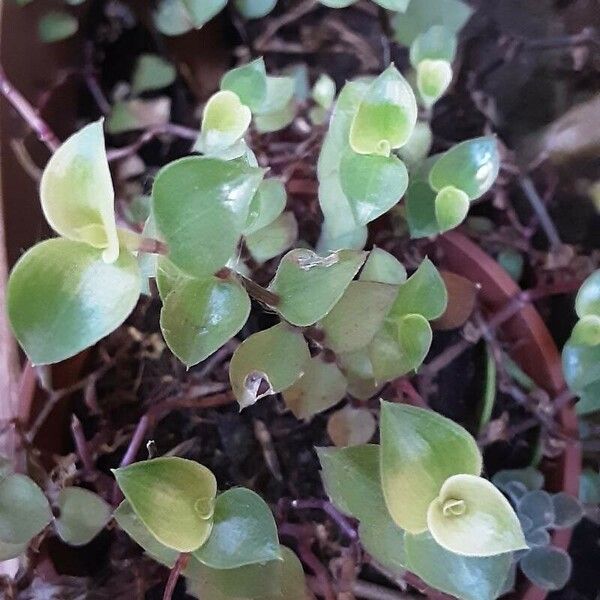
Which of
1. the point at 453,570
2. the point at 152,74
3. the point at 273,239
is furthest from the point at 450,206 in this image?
the point at 152,74

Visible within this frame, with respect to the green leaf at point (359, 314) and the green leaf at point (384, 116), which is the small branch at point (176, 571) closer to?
the green leaf at point (359, 314)

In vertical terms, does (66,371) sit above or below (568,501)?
above

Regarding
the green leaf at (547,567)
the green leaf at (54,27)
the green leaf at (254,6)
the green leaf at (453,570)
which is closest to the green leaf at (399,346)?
the green leaf at (453,570)

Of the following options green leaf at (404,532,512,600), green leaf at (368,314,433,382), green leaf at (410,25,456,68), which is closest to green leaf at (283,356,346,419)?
green leaf at (368,314,433,382)

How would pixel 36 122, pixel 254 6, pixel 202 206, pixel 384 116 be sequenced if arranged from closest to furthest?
1. pixel 202 206
2. pixel 384 116
3. pixel 36 122
4. pixel 254 6

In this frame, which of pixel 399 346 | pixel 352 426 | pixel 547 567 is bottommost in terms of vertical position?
pixel 547 567

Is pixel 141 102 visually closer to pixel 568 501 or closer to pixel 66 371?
pixel 66 371

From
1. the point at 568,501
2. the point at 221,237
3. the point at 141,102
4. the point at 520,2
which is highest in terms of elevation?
the point at 221,237

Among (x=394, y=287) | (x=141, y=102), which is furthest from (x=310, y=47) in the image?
(x=394, y=287)

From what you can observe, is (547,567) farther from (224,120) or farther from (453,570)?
(224,120)
